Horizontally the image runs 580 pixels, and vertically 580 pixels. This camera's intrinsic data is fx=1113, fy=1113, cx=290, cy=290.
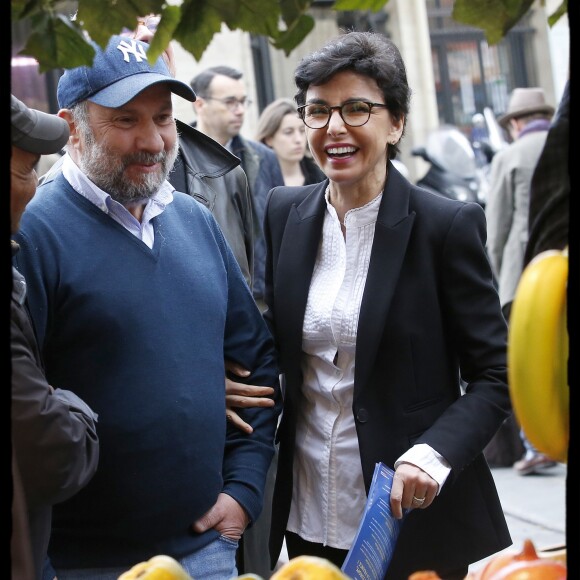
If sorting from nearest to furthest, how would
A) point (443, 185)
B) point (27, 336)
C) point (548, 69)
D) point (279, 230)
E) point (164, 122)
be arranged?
point (27, 336)
point (164, 122)
point (279, 230)
point (443, 185)
point (548, 69)

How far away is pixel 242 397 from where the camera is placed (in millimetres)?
2920

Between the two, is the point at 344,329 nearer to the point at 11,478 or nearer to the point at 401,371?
the point at 401,371

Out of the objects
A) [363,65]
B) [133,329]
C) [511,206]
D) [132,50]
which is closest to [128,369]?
[133,329]

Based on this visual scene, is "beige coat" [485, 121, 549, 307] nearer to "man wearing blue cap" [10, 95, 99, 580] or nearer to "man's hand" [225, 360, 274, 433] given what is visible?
"man's hand" [225, 360, 274, 433]

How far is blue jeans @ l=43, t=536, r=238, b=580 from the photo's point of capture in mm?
2582

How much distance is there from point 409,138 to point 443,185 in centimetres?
807

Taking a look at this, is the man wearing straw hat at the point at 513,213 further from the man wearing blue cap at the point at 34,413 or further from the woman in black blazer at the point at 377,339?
the man wearing blue cap at the point at 34,413

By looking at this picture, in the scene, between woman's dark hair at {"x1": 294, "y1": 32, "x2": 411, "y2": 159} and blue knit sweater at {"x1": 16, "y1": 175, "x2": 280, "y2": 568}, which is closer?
blue knit sweater at {"x1": 16, "y1": 175, "x2": 280, "y2": 568}

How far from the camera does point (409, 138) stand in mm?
19047

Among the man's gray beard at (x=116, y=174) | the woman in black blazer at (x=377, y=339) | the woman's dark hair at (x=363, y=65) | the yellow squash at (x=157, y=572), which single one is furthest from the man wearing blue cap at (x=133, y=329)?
the yellow squash at (x=157, y=572)

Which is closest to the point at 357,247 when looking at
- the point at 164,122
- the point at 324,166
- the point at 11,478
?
the point at 324,166

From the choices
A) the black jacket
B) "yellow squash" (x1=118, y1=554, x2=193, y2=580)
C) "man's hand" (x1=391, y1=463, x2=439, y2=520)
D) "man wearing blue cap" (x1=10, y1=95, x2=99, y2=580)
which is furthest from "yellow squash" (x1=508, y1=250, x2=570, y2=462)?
the black jacket

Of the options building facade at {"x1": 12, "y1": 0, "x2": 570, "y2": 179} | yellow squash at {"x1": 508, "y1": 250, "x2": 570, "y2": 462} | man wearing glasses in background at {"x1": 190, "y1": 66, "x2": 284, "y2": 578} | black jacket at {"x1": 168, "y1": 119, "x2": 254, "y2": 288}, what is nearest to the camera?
yellow squash at {"x1": 508, "y1": 250, "x2": 570, "y2": 462}

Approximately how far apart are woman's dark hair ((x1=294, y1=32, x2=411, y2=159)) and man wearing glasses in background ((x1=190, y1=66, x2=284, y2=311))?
2.49 m
